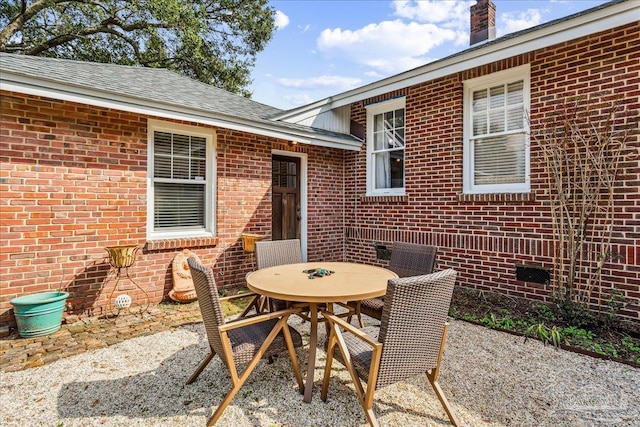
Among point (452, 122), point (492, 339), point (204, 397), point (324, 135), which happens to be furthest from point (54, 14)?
point (492, 339)

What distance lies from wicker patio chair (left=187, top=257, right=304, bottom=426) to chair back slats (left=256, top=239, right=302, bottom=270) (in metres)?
1.20

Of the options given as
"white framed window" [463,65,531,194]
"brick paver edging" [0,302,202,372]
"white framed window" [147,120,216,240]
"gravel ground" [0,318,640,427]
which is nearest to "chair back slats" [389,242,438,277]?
"gravel ground" [0,318,640,427]

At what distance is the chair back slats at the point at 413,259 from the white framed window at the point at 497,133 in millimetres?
2173

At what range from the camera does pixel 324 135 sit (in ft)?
20.7

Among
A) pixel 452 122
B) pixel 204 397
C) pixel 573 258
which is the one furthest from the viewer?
pixel 452 122

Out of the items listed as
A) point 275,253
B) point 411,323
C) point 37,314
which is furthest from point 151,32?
point 411,323

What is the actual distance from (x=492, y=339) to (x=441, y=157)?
10.1ft

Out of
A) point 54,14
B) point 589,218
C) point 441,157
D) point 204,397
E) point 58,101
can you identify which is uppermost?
point 54,14

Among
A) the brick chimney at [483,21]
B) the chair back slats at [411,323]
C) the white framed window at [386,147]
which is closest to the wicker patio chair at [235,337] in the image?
the chair back slats at [411,323]

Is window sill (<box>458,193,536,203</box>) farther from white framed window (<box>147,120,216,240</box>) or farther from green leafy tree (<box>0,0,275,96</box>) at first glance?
green leafy tree (<box>0,0,275,96</box>)

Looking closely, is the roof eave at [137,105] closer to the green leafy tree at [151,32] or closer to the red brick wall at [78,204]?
the red brick wall at [78,204]

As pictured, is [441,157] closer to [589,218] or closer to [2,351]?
[589,218]

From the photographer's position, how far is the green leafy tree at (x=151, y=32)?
11180 mm

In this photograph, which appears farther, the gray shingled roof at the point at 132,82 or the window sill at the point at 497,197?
the window sill at the point at 497,197
